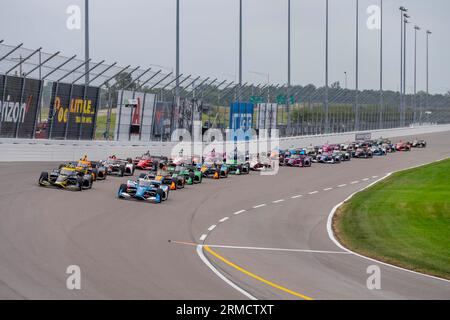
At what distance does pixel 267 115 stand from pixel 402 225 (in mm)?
35701

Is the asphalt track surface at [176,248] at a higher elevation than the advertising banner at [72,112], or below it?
below

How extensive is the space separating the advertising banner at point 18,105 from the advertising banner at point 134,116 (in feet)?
21.1

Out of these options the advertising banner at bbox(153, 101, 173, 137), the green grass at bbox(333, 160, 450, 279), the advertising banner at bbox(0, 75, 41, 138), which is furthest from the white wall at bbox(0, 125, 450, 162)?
the green grass at bbox(333, 160, 450, 279)

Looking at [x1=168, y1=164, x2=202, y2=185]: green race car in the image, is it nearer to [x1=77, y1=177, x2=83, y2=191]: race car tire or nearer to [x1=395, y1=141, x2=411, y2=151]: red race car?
[x1=77, y1=177, x2=83, y2=191]: race car tire

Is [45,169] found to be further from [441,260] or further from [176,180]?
[441,260]

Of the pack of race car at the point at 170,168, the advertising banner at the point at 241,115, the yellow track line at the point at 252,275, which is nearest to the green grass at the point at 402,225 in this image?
the yellow track line at the point at 252,275

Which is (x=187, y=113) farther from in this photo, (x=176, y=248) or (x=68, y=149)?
(x=176, y=248)

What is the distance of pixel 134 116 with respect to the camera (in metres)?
39.2

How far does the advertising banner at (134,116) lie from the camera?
38.0 m

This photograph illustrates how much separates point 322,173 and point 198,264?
24170mm

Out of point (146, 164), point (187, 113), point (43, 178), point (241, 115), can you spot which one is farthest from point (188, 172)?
point (241, 115)

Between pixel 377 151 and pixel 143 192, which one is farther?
pixel 377 151

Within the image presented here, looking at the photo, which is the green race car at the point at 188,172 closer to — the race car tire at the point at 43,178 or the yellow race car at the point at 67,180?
the yellow race car at the point at 67,180
